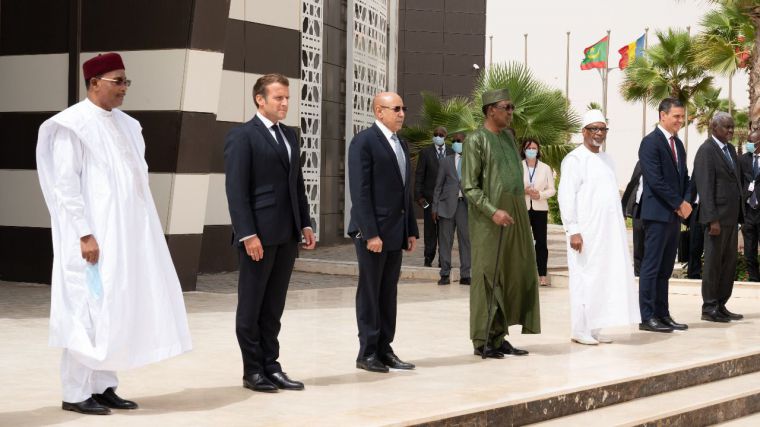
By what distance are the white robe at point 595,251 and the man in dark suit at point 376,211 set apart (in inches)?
84.7

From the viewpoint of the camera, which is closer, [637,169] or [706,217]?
[706,217]

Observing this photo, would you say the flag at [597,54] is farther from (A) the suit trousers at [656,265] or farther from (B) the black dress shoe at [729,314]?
(A) the suit trousers at [656,265]

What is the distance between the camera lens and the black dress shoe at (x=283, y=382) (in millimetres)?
7406

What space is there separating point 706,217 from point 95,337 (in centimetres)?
661

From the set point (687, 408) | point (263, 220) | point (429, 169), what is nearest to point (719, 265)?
point (687, 408)

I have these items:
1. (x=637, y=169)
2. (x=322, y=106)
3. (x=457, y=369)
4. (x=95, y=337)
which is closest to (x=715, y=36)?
(x=322, y=106)

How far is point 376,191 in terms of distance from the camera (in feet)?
27.0

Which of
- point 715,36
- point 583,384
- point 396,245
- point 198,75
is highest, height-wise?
point 715,36

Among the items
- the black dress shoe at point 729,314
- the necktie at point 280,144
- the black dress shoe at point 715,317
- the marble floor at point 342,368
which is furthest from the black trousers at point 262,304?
the black dress shoe at point 729,314

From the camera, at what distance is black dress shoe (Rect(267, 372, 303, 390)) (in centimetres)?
741

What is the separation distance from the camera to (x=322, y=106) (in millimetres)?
21719

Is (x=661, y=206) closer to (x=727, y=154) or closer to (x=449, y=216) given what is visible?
(x=727, y=154)

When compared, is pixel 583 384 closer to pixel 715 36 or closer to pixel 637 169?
pixel 637 169

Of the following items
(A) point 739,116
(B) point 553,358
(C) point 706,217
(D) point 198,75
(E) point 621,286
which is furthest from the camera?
(A) point 739,116
